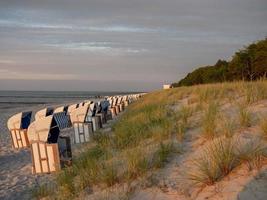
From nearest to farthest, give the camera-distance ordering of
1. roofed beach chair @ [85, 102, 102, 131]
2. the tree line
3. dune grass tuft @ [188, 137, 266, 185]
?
1. dune grass tuft @ [188, 137, 266, 185]
2. roofed beach chair @ [85, 102, 102, 131]
3. the tree line

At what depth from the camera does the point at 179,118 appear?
954 cm

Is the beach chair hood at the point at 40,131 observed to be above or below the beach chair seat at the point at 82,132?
above

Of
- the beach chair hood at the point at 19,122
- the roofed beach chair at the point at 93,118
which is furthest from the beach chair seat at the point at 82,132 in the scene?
the roofed beach chair at the point at 93,118

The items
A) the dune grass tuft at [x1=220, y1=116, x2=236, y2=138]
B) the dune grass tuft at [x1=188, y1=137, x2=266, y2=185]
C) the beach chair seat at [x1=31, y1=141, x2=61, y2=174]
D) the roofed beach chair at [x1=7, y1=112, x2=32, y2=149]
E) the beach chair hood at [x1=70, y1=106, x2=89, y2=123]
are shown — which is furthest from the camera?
the beach chair hood at [x1=70, y1=106, x2=89, y2=123]

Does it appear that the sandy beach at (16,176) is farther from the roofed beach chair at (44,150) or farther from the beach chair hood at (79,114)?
the beach chair hood at (79,114)

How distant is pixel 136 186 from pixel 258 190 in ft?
5.30

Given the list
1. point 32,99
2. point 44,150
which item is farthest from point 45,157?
point 32,99

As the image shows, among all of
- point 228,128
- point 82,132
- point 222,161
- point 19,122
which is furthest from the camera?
point 19,122

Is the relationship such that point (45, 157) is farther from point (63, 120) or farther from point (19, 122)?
point (63, 120)

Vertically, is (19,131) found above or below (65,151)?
above

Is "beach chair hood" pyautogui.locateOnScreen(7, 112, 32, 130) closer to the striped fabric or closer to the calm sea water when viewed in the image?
the striped fabric

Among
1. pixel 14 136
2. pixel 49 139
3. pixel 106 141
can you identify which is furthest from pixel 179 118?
pixel 14 136

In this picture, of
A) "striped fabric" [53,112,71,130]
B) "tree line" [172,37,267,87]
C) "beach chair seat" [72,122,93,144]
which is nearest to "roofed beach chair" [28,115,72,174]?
"beach chair seat" [72,122,93,144]

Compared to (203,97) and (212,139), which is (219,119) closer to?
(212,139)
